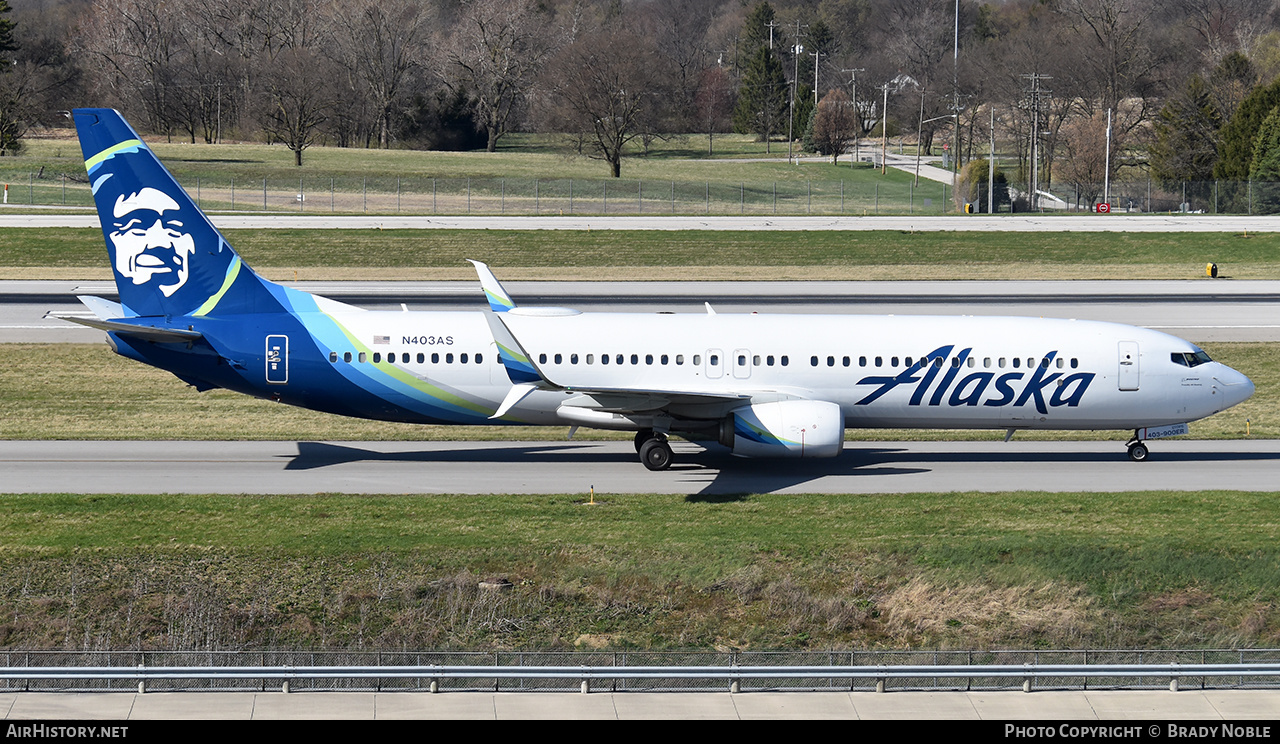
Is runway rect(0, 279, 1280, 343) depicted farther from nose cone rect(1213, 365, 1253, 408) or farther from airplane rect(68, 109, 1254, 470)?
airplane rect(68, 109, 1254, 470)

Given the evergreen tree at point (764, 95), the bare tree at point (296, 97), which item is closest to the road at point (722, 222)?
the bare tree at point (296, 97)

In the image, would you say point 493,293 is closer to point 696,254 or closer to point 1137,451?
point 1137,451

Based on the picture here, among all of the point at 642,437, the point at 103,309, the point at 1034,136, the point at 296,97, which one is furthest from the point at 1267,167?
the point at 296,97

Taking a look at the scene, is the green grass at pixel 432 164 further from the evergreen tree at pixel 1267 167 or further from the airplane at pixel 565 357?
the airplane at pixel 565 357

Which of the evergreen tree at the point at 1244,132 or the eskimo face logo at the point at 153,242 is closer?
the eskimo face logo at the point at 153,242

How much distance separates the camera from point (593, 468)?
31.8m

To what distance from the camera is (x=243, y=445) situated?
34188mm

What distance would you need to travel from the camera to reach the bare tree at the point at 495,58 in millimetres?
158875

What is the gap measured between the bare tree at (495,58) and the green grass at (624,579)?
135077mm

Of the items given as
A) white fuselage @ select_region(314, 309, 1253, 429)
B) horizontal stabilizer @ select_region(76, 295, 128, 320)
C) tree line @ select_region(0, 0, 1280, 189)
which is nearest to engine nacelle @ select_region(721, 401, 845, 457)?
white fuselage @ select_region(314, 309, 1253, 429)

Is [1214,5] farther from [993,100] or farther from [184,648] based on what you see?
[184,648]

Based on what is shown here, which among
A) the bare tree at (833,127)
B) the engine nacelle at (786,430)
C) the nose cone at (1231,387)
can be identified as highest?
the bare tree at (833,127)

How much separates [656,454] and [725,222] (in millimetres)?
58594

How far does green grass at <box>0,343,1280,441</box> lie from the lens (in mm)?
35719
